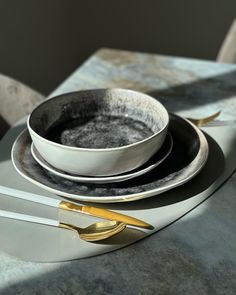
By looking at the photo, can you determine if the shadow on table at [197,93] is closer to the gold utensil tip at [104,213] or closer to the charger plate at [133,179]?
the charger plate at [133,179]

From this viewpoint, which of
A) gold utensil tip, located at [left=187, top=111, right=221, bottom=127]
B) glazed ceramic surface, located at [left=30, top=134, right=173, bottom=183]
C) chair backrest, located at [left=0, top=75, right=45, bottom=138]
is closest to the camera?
glazed ceramic surface, located at [left=30, top=134, right=173, bottom=183]

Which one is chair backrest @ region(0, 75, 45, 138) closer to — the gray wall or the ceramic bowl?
the ceramic bowl

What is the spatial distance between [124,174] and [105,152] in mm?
64

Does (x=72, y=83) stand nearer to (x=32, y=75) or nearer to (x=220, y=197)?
(x=220, y=197)

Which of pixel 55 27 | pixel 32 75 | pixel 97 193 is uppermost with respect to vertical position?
pixel 97 193

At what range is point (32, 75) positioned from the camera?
203cm

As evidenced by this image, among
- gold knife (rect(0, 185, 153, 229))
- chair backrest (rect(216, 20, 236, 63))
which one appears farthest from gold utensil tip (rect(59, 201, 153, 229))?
chair backrest (rect(216, 20, 236, 63))

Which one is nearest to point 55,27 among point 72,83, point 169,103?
point 72,83

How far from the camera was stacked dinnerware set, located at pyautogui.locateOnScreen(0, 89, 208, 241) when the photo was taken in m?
0.63

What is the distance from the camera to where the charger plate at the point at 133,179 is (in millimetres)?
644

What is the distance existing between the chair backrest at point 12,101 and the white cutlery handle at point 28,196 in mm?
409

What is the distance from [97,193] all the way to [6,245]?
0.14m

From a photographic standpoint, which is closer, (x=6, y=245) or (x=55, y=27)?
(x=6, y=245)

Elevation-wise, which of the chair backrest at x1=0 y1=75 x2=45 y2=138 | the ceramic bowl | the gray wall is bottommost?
the gray wall
